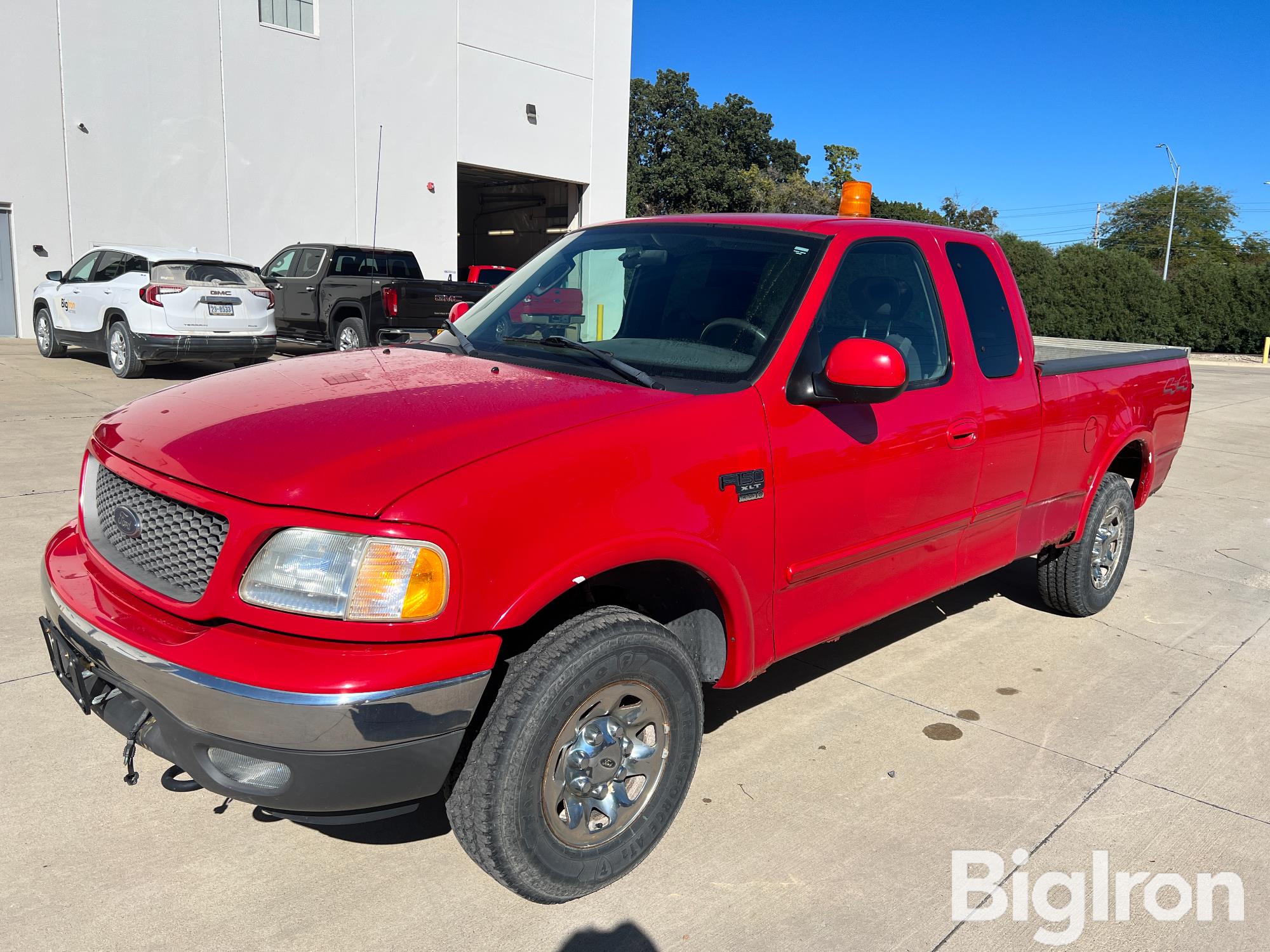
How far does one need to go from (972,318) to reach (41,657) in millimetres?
4087

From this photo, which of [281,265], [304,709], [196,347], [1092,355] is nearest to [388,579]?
[304,709]

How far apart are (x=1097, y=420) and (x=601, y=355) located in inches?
112

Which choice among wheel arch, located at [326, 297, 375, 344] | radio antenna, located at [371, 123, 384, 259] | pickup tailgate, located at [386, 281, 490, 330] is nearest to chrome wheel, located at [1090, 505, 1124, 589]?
pickup tailgate, located at [386, 281, 490, 330]

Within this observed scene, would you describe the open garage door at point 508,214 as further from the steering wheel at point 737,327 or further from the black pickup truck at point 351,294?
the steering wheel at point 737,327

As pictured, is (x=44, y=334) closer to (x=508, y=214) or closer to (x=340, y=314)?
(x=340, y=314)

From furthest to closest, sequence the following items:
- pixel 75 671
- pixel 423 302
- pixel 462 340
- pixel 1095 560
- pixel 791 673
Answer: pixel 423 302 < pixel 1095 560 < pixel 791 673 < pixel 462 340 < pixel 75 671

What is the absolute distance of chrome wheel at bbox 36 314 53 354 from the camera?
1478 centimetres

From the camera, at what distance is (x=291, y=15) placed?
65.2 feet

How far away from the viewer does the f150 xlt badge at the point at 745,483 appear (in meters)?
2.93

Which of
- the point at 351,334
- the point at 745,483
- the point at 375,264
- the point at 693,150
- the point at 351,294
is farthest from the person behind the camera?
the point at 693,150

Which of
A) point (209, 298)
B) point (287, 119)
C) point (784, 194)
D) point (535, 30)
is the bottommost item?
point (209, 298)

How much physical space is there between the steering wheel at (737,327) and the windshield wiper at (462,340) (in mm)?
853

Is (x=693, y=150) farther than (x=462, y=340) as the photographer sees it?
Yes

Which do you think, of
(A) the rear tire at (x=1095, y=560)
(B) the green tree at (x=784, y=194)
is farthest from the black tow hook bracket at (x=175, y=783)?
(B) the green tree at (x=784, y=194)
